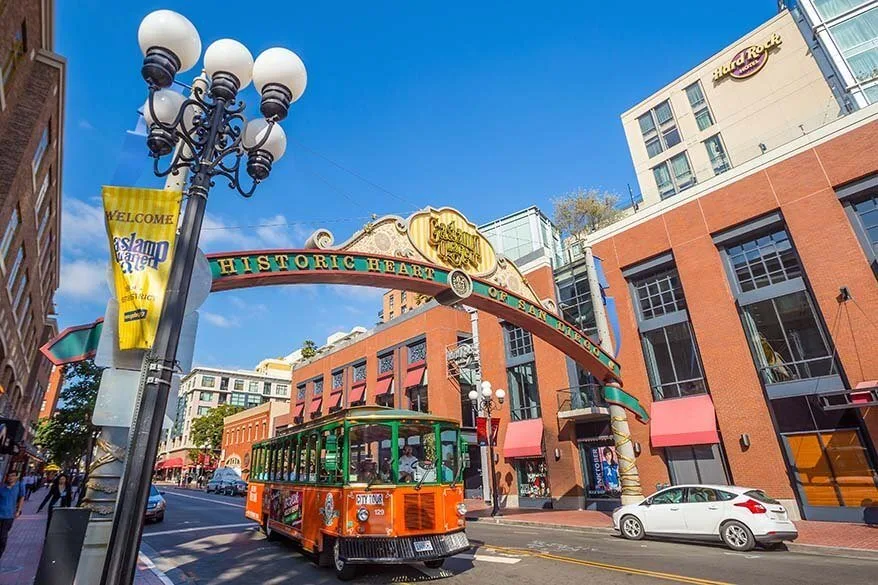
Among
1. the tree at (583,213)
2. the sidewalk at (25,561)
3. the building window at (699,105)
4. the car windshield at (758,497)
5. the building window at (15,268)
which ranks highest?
the building window at (699,105)

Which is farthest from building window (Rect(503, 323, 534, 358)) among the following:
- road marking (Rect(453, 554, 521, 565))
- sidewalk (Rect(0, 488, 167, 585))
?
sidewalk (Rect(0, 488, 167, 585))

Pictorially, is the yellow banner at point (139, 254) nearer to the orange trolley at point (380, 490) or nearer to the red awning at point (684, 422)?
the orange trolley at point (380, 490)

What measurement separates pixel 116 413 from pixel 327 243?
7.73m

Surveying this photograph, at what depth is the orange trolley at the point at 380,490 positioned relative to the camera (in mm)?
7969

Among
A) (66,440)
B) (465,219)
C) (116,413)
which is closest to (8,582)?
(116,413)

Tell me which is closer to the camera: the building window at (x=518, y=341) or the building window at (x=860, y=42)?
the building window at (x=518, y=341)

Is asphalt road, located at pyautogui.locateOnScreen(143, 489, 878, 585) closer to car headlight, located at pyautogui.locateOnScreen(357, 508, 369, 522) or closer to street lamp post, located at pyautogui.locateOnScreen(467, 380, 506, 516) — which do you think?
car headlight, located at pyautogui.locateOnScreen(357, 508, 369, 522)

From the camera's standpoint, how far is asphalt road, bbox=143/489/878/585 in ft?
25.7

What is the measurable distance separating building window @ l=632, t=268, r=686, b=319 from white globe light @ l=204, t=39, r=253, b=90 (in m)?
19.8

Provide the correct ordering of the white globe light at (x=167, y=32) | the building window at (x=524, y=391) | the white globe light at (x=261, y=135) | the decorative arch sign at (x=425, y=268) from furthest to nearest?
the building window at (x=524, y=391) < the decorative arch sign at (x=425, y=268) < the white globe light at (x=261, y=135) < the white globe light at (x=167, y=32)

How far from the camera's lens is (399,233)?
13.2m

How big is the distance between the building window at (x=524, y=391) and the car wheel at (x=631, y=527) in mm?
11228

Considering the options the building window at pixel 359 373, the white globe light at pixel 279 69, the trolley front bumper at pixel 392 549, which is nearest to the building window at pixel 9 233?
the white globe light at pixel 279 69

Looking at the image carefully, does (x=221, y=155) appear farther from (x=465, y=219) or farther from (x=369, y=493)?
(x=465, y=219)
